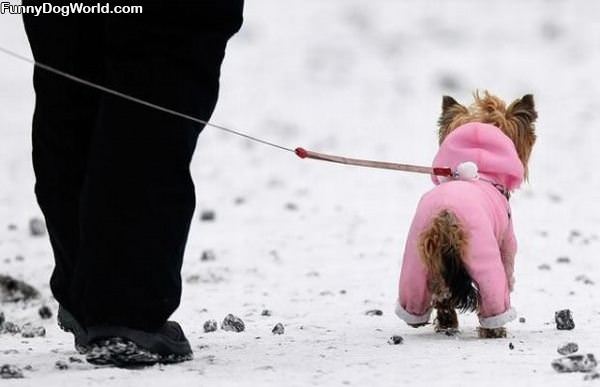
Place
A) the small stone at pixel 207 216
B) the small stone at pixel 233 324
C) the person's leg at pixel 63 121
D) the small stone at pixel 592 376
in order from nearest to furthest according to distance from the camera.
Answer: the small stone at pixel 592 376 < the person's leg at pixel 63 121 < the small stone at pixel 233 324 < the small stone at pixel 207 216

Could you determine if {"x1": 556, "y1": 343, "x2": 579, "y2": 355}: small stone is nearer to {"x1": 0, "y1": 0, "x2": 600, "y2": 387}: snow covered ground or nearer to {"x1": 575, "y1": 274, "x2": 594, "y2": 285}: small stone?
{"x1": 0, "y1": 0, "x2": 600, "y2": 387}: snow covered ground

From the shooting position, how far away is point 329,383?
3.45 metres

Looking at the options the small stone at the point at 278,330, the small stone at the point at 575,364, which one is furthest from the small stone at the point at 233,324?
the small stone at the point at 575,364

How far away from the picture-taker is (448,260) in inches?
166

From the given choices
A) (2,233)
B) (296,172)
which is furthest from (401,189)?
(2,233)

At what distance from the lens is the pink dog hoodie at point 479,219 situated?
4184 mm

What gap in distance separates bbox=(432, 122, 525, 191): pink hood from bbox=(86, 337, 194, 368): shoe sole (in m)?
1.43

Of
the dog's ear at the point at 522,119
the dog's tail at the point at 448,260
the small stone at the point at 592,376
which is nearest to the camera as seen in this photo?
the small stone at the point at 592,376

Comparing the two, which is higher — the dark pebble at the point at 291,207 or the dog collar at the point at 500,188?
the dark pebble at the point at 291,207

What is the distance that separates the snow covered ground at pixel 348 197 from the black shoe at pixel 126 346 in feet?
0.14

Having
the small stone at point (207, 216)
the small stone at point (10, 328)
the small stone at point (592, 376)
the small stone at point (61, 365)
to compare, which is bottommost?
the small stone at point (592, 376)

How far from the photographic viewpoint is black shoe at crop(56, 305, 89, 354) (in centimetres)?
365

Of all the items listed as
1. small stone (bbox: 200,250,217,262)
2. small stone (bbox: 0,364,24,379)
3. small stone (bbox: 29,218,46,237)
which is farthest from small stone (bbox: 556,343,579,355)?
small stone (bbox: 29,218,46,237)

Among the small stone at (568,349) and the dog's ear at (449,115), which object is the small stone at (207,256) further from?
the small stone at (568,349)
